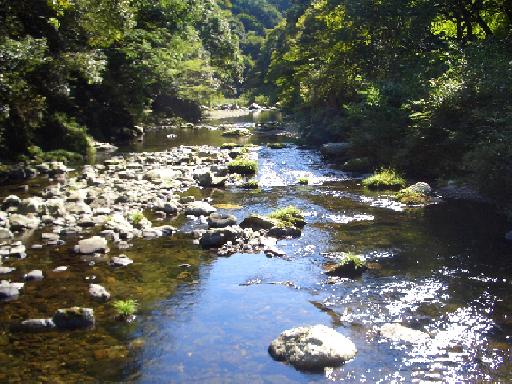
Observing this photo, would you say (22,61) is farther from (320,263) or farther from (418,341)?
(418,341)

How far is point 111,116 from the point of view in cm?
3478

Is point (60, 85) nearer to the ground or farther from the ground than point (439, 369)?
farther from the ground

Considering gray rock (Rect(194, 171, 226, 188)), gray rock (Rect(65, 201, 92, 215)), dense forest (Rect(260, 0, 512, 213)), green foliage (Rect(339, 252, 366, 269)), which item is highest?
dense forest (Rect(260, 0, 512, 213))

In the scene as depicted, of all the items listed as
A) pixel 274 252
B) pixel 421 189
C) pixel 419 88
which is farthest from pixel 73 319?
pixel 419 88

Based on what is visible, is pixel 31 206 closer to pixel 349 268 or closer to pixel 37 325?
pixel 37 325

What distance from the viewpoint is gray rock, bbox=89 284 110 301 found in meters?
9.76

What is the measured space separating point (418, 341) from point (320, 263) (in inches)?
150

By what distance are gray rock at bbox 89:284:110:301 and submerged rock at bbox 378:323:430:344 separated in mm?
4683

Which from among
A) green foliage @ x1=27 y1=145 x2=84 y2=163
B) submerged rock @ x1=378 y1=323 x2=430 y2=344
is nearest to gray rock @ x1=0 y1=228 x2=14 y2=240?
submerged rock @ x1=378 y1=323 x2=430 y2=344

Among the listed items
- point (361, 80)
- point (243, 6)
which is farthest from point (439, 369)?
point (243, 6)

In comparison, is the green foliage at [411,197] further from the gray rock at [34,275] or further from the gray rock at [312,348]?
the gray rock at [34,275]

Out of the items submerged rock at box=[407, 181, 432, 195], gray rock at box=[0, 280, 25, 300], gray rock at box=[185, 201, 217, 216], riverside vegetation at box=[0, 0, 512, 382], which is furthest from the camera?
submerged rock at box=[407, 181, 432, 195]

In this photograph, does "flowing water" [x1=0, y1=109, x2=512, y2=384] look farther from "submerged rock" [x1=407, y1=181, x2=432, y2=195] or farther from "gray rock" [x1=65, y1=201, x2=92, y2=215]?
"submerged rock" [x1=407, y1=181, x2=432, y2=195]

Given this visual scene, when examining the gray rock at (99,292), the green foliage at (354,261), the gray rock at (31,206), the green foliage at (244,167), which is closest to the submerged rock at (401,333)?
the green foliage at (354,261)
